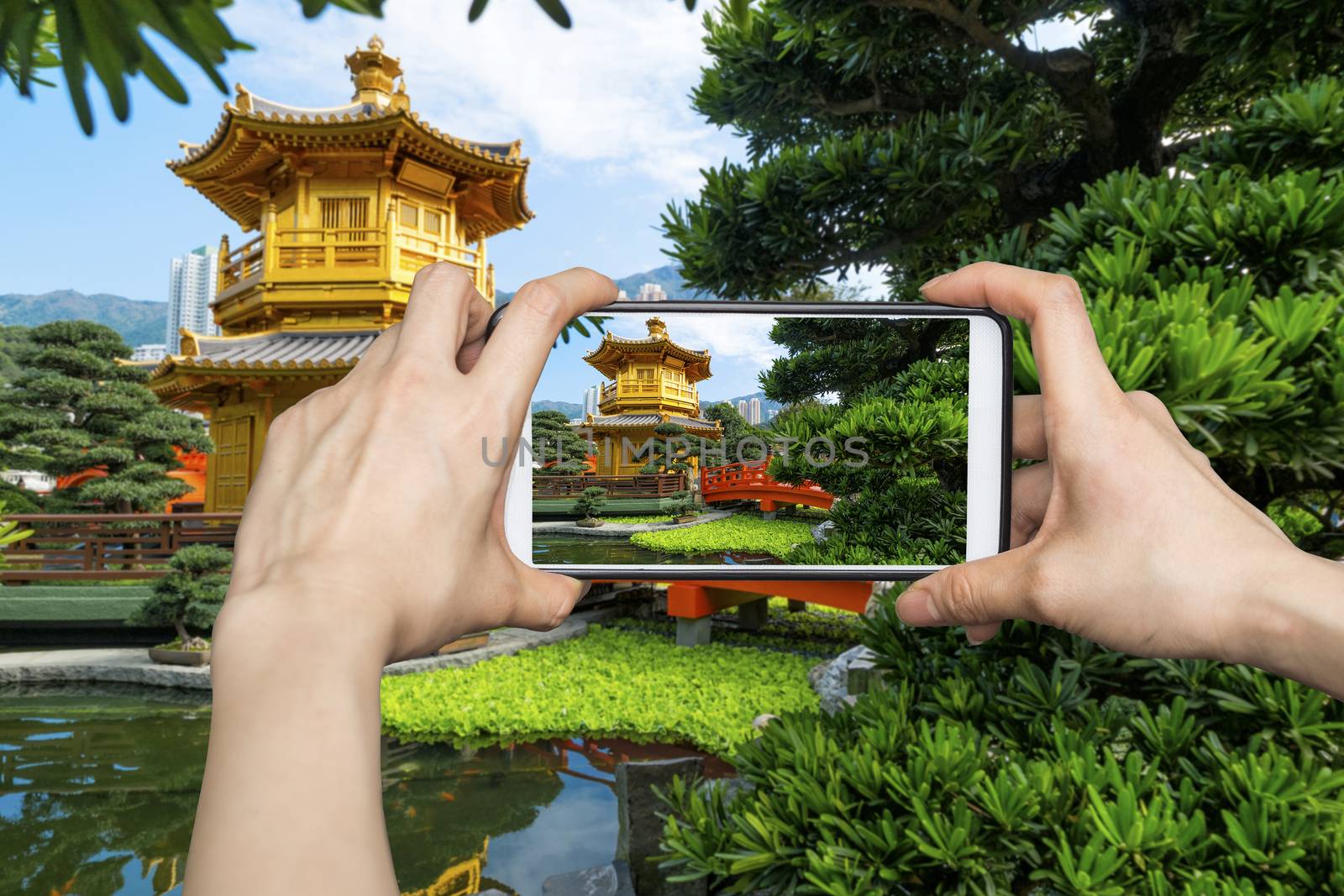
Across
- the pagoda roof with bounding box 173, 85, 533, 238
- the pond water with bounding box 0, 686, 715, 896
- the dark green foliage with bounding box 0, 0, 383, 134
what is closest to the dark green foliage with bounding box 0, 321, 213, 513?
the pagoda roof with bounding box 173, 85, 533, 238

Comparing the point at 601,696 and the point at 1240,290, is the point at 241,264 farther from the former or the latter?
the point at 1240,290

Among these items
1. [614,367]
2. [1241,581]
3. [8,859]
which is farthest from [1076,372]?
[8,859]

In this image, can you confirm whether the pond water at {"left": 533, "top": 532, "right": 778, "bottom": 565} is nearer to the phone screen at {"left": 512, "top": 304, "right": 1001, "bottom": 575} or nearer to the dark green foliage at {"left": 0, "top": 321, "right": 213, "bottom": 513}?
the phone screen at {"left": 512, "top": 304, "right": 1001, "bottom": 575}

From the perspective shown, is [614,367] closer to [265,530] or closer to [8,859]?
[265,530]

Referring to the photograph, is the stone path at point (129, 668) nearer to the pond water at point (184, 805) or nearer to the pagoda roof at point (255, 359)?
the pond water at point (184, 805)

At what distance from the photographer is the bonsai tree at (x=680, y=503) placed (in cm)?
126

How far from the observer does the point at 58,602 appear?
8633mm

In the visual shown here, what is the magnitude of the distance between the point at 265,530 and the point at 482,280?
41.9ft

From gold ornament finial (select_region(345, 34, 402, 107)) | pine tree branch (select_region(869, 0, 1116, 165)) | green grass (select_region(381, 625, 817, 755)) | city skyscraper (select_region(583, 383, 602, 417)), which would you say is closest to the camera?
city skyscraper (select_region(583, 383, 602, 417))

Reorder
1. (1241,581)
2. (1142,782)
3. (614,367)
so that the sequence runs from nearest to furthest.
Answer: (1241,581), (1142,782), (614,367)

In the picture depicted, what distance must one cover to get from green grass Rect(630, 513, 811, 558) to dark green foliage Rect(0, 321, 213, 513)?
11.0 m

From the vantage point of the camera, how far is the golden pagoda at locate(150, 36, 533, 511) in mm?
9766

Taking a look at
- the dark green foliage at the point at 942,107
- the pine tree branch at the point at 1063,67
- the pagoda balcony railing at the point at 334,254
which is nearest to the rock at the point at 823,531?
the dark green foliage at the point at 942,107

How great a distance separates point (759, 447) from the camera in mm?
1253
